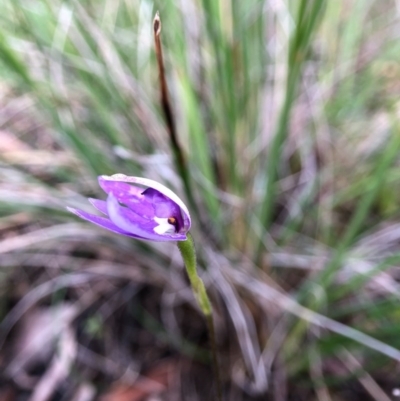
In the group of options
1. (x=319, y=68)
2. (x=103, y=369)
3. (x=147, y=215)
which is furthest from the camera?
(x=319, y=68)

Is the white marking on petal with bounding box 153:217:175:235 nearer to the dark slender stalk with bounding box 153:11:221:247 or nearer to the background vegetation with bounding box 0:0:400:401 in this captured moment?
the dark slender stalk with bounding box 153:11:221:247

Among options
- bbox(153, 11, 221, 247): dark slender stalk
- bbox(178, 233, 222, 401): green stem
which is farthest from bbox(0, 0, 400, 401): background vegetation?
bbox(178, 233, 222, 401): green stem

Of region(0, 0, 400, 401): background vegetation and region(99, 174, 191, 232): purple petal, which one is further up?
region(99, 174, 191, 232): purple petal

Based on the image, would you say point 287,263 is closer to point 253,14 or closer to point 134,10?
point 253,14

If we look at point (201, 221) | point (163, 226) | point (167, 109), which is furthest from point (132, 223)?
point (201, 221)

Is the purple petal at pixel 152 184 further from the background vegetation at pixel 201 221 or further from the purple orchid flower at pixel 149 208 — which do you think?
the background vegetation at pixel 201 221

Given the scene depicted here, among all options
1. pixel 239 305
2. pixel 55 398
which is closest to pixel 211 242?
pixel 239 305

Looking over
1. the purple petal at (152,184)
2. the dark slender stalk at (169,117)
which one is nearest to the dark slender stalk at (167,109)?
the dark slender stalk at (169,117)
